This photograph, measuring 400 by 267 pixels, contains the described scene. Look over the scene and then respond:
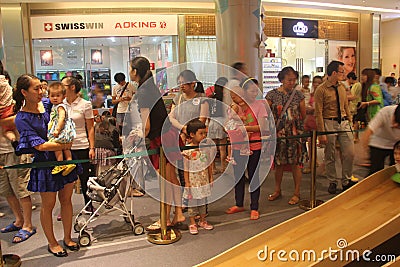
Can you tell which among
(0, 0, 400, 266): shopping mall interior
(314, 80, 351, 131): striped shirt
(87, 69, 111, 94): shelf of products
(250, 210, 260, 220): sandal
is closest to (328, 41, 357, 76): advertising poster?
(0, 0, 400, 266): shopping mall interior

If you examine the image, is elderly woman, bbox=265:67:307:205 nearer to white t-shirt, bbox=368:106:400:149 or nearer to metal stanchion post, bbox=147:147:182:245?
white t-shirt, bbox=368:106:400:149

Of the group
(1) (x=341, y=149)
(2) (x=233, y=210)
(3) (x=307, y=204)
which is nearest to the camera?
(2) (x=233, y=210)

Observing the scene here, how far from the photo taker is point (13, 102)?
343 cm

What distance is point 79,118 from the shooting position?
11.9ft

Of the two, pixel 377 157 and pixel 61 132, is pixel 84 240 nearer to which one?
pixel 61 132

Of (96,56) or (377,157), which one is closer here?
(377,157)

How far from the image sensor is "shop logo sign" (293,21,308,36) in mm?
10188

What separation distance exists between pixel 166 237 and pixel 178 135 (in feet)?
3.06

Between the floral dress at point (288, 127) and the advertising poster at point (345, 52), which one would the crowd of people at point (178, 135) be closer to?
the floral dress at point (288, 127)

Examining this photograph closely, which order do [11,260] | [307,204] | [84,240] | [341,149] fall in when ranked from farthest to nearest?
[341,149], [307,204], [84,240], [11,260]

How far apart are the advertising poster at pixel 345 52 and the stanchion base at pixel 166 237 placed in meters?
9.16

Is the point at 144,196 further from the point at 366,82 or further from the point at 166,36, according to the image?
the point at 166,36

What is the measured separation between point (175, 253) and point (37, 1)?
671 centimetres

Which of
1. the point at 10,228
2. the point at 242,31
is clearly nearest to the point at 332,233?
the point at 10,228
